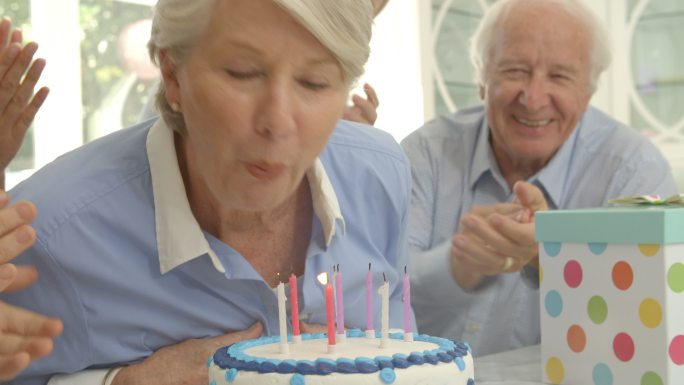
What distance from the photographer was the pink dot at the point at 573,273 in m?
1.36

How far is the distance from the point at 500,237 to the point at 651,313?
0.43 metres

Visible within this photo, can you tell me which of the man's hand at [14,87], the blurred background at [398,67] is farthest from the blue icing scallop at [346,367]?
the blurred background at [398,67]

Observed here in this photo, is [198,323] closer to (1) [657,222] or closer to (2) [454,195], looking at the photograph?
(1) [657,222]

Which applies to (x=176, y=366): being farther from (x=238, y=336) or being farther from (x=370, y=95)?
(x=370, y=95)

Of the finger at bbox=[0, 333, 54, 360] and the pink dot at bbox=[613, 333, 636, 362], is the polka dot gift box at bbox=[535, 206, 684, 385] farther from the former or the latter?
the finger at bbox=[0, 333, 54, 360]

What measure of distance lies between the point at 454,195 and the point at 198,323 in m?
1.06

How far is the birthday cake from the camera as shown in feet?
2.84

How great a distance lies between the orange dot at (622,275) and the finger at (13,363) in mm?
796

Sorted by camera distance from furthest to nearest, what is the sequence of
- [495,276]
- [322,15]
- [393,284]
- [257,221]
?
[495,276]
[393,284]
[257,221]
[322,15]

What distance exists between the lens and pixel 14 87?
143cm

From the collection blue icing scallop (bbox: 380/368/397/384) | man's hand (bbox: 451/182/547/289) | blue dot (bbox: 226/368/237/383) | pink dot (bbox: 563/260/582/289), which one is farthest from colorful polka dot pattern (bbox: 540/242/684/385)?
blue dot (bbox: 226/368/237/383)

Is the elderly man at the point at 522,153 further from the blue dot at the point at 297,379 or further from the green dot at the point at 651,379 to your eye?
the blue dot at the point at 297,379

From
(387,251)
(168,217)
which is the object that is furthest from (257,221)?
(387,251)

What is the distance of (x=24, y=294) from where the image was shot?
1.21 m
